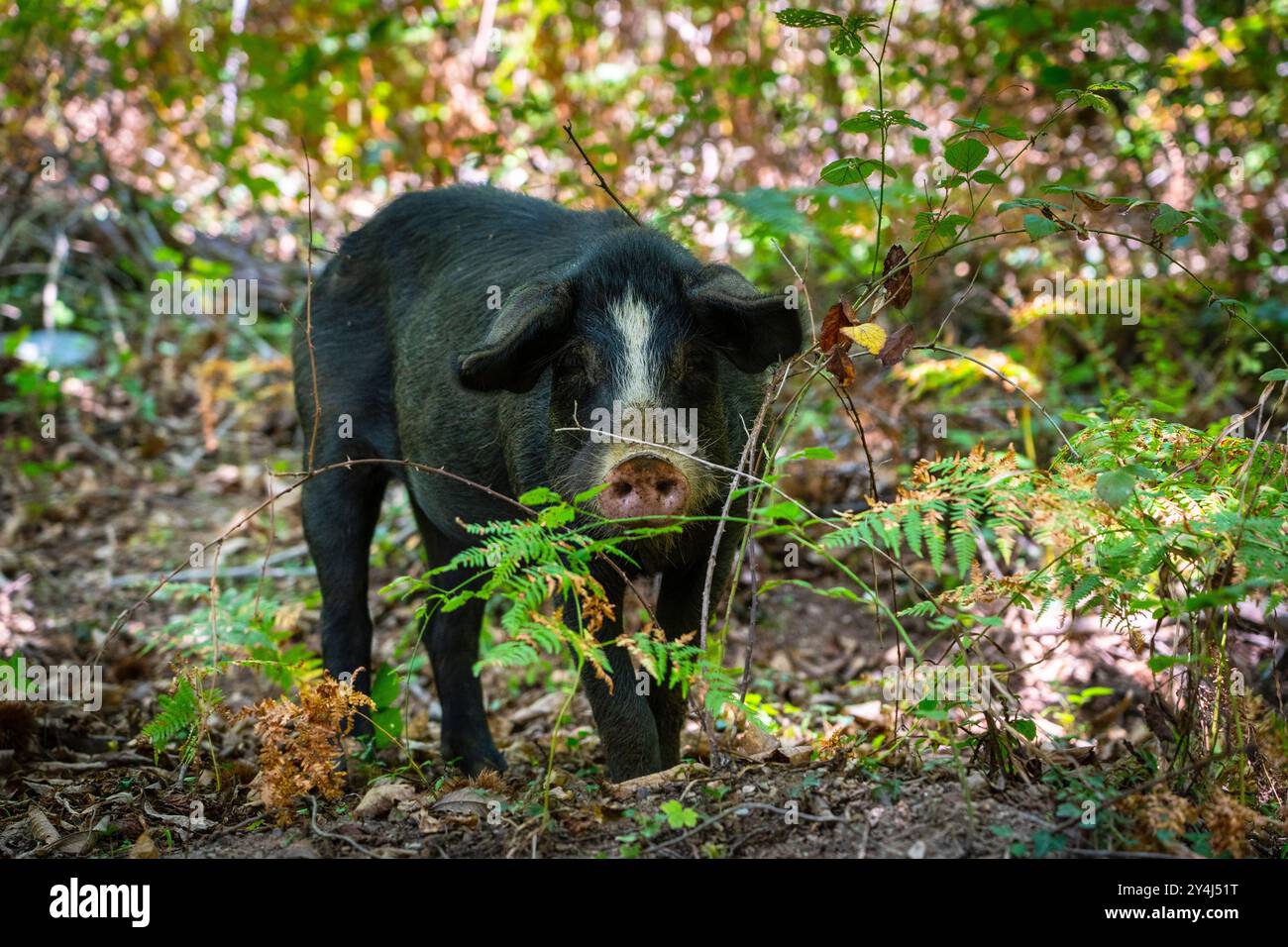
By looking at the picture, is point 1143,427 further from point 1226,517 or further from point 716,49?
point 716,49

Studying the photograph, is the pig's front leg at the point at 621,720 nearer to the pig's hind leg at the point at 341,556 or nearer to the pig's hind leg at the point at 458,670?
the pig's hind leg at the point at 458,670

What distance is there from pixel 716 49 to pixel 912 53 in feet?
6.31

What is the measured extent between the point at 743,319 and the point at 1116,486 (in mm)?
1910

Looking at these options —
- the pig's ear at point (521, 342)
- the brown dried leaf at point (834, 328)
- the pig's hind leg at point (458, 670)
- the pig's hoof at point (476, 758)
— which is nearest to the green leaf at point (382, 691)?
the pig's hind leg at point (458, 670)

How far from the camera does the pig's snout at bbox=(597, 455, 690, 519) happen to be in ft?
13.5

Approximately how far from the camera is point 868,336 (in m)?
3.90

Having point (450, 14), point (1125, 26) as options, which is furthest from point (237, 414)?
point (1125, 26)

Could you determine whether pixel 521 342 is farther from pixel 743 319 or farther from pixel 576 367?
pixel 743 319

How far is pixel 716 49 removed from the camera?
11.2 meters

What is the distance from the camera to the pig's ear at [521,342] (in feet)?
14.9

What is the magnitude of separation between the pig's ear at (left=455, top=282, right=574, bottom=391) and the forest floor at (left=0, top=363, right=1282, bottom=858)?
4.70ft

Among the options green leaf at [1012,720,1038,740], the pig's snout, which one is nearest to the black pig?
the pig's snout

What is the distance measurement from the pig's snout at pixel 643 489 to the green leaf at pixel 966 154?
1.47 m

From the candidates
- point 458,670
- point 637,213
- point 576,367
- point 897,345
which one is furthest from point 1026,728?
point 637,213
